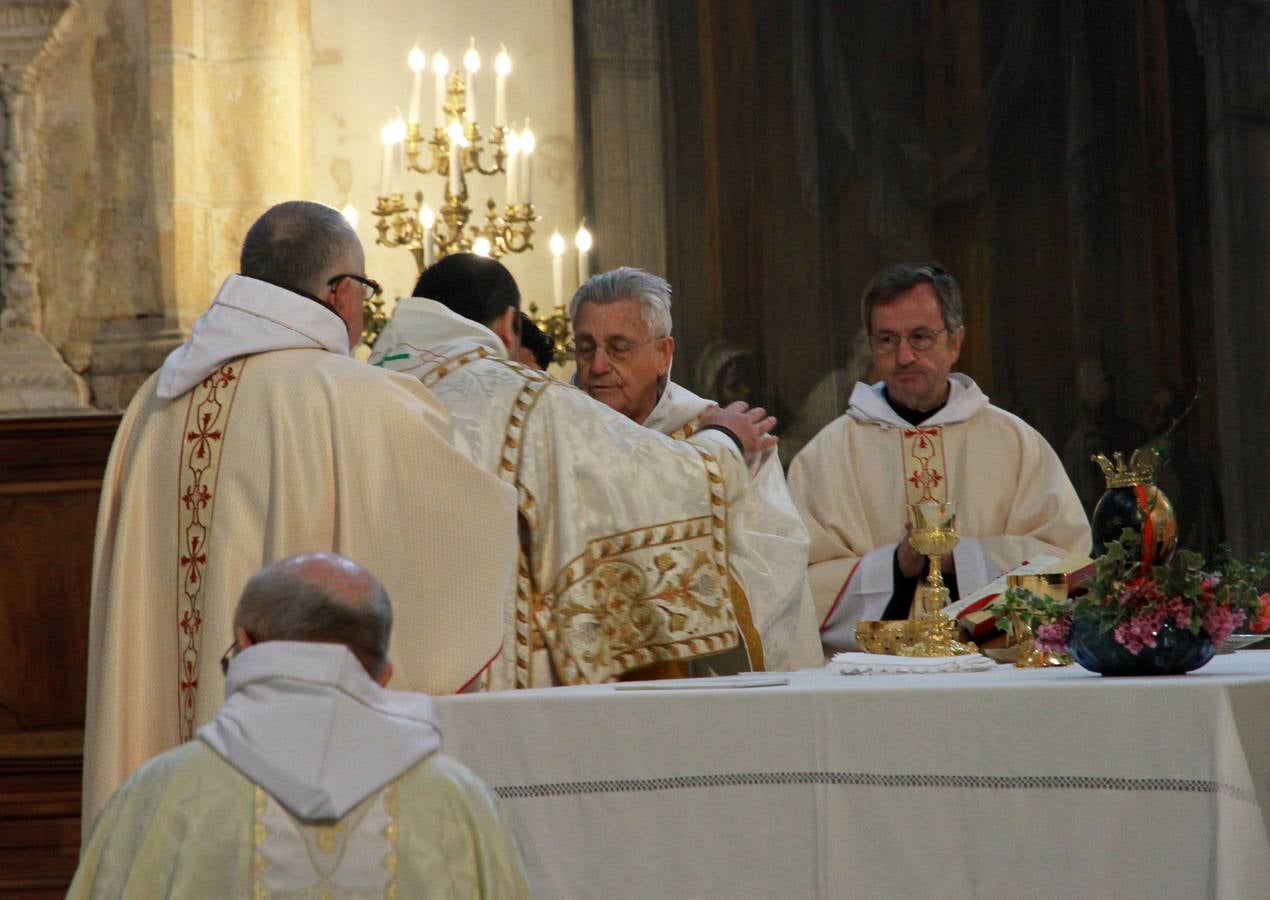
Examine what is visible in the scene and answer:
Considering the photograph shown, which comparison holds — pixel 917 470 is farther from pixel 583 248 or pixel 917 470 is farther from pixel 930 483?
pixel 583 248

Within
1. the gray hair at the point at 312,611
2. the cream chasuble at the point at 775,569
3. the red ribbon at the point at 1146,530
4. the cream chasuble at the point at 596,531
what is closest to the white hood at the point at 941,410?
the cream chasuble at the point at 775,569

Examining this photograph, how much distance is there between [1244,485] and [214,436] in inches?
213

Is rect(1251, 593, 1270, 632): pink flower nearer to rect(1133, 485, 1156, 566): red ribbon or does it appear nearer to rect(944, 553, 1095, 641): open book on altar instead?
rect(1133, 485, 1156, 566): red ribbon

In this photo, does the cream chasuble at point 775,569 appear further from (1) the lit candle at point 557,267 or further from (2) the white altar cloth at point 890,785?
(1) the lit candle at point 557,267

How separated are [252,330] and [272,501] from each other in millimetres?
339

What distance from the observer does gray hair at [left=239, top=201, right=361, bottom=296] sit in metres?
3.71

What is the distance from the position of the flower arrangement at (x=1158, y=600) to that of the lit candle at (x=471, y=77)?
4.48 m

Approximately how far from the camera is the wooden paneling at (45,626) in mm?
5520

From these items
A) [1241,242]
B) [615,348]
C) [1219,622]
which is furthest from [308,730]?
[1241,242]

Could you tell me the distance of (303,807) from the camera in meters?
2.35

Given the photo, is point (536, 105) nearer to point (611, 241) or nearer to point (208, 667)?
point (611, 241)

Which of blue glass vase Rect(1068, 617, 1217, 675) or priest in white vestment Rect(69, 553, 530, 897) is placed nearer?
priest in white vestment Rect(69, 553, 530, 897)

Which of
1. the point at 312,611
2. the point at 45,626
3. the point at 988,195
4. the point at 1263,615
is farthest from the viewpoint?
the point at 988,195

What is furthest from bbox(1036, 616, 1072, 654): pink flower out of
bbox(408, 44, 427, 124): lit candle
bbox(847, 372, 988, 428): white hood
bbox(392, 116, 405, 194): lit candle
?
bbox(408, 44, 427, 124): lit candle
